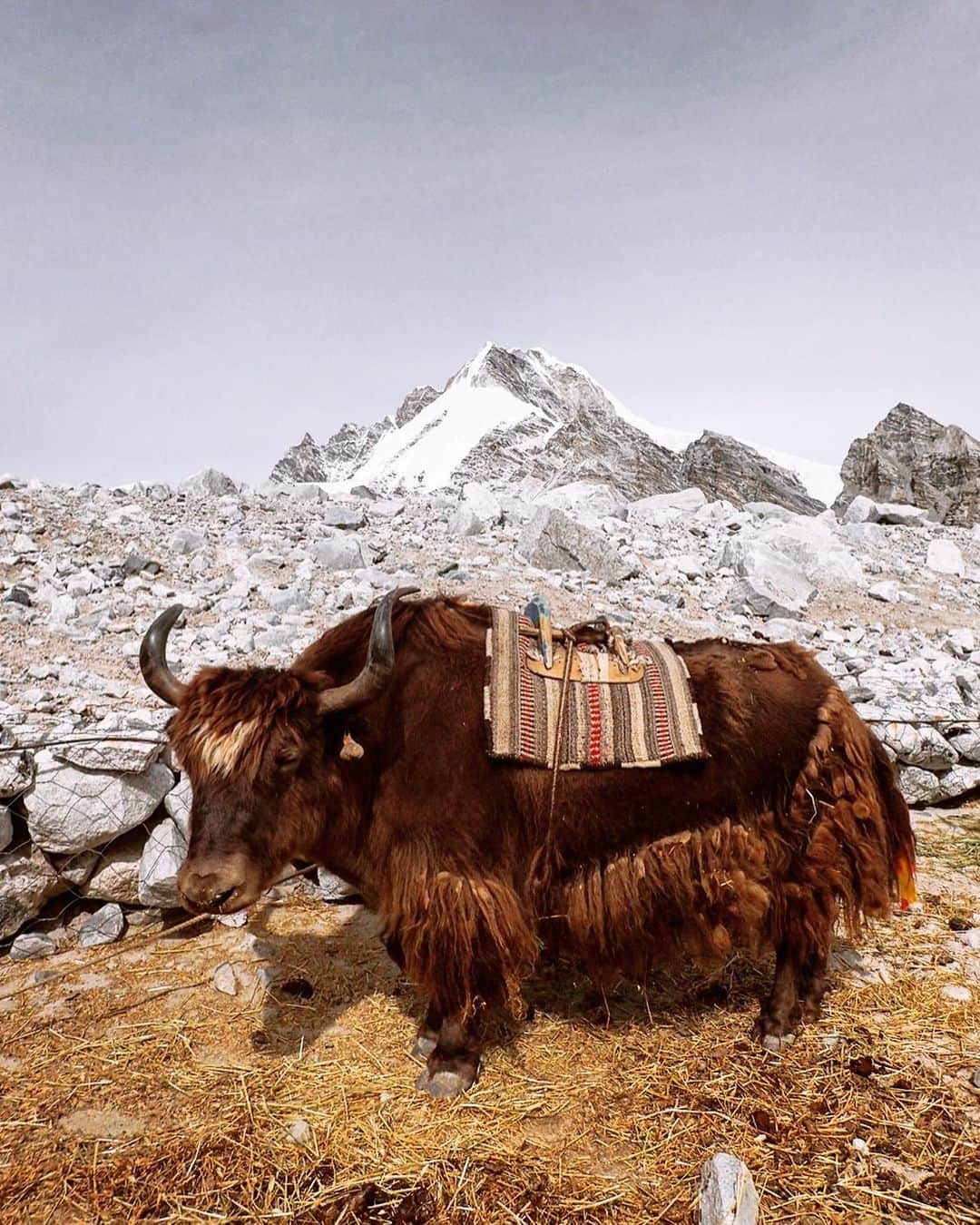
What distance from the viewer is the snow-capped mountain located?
2686 centimetres

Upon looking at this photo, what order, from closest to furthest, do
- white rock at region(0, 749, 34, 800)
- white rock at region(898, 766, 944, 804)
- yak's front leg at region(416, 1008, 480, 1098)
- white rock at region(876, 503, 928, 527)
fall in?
1. yak's front leg at region(416, 1008, 480, 1098)
2. white rock at region(0, 749, 34, 800)
3. white rock at region(898, 766, 944, 804)
4. white rock at region(876, 503, 928, 527)

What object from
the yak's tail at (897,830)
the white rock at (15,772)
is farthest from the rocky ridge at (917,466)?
the white rock at (15,772)

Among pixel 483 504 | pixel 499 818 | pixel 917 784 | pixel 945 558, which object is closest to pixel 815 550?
pixel 945 558

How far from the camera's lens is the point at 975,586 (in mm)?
10172

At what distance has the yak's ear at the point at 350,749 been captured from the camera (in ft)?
8.90

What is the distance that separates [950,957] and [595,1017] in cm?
167

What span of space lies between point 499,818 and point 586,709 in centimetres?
52

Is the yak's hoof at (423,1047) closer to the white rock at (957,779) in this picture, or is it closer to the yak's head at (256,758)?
the yak's head at (256,758)

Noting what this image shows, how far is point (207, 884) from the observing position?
8.21 feet

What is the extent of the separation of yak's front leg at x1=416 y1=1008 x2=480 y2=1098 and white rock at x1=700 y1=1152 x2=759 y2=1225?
2.90 ft

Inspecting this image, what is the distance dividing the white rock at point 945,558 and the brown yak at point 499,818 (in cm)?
895

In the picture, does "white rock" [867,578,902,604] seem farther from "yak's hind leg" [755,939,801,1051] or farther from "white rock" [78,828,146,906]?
"white rock" [78,828,146,906]

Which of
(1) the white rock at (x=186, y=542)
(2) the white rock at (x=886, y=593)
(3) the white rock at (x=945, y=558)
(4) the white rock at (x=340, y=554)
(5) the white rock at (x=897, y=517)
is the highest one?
(5) the white rock at (x=897, y=517)

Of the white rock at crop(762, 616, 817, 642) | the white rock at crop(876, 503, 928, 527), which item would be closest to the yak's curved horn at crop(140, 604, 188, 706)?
the white rock at crop(762, 616, 817, 642)
